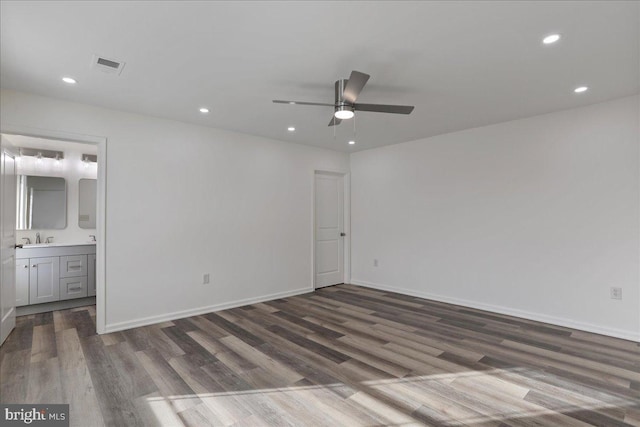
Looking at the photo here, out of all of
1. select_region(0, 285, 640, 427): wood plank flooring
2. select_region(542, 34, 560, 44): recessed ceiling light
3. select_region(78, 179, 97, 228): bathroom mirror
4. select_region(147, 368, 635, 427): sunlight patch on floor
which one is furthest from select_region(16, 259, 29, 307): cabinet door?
select_region(542, 34, 560, 44): recessed ceiling light

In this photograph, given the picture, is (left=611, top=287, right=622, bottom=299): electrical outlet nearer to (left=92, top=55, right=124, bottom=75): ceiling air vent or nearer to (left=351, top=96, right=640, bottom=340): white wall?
(left=351, top=96, right=640, bottom=340): white wall

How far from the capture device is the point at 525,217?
3938 mm

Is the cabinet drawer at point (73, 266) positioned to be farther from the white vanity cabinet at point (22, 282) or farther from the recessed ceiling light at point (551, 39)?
the recessed ceiling light at point (551, 39)

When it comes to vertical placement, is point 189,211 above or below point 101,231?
above

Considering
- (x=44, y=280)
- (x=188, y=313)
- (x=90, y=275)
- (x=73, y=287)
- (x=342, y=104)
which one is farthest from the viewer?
(x=90, y=275)

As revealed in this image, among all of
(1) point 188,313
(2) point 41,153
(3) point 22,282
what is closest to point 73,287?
(3) point 22,282

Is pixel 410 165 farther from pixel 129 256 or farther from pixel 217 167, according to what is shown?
pixel 129 256

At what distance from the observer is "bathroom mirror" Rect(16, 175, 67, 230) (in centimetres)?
460

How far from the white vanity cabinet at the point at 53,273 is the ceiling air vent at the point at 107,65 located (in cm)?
301

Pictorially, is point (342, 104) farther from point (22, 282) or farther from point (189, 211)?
point (22, 282)

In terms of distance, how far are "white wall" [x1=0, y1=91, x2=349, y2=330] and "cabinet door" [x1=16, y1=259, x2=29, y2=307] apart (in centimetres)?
160

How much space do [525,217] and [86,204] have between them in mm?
6484

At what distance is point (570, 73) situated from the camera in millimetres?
2729

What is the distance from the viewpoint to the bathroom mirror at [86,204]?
4996mm
